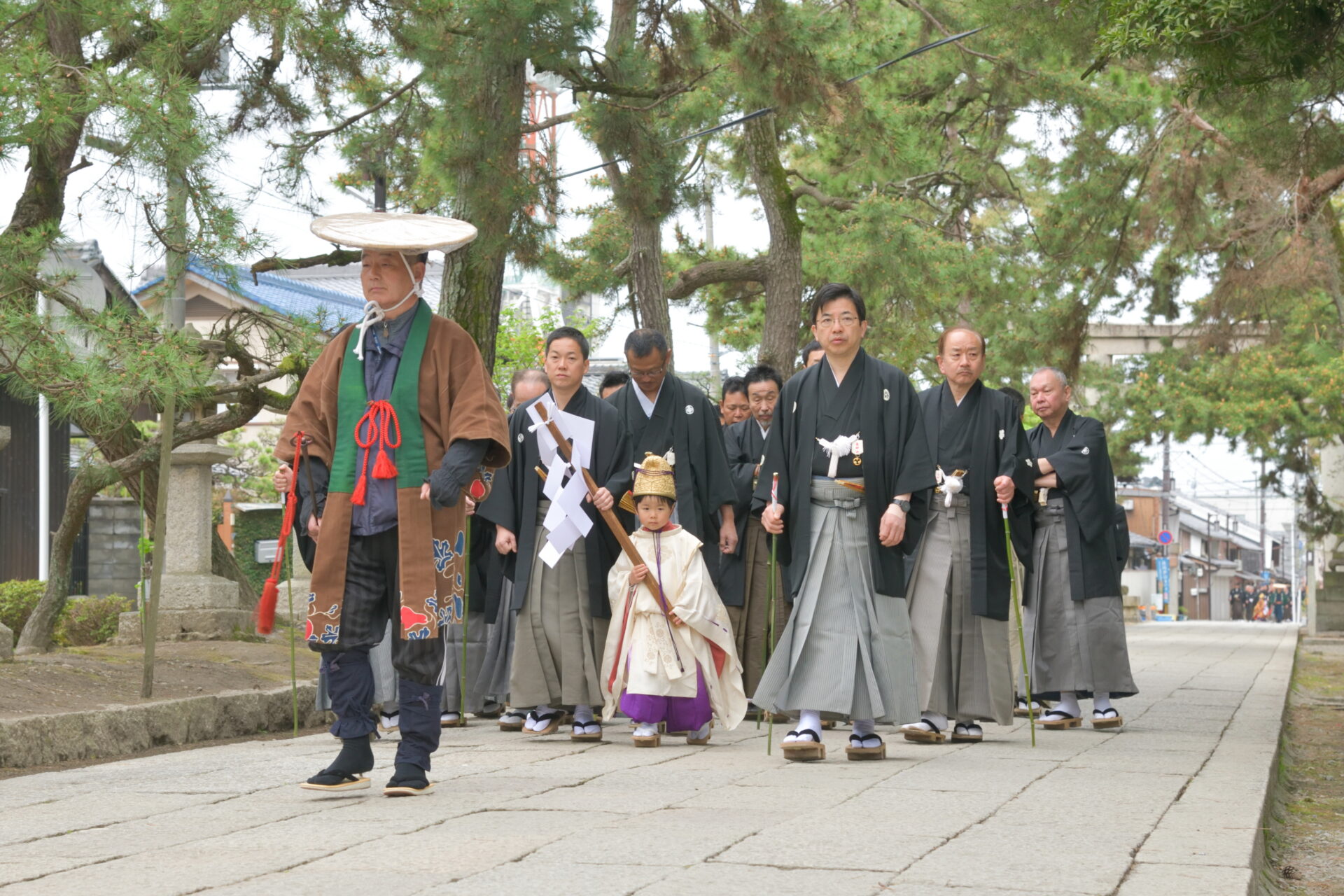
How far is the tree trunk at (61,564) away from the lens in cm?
895

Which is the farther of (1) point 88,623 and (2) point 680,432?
(1) point 88,623

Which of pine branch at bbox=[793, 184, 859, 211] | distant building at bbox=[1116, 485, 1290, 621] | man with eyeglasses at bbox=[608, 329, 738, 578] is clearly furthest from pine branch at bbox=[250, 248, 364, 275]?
distant building at bbox=[1116, 485, 1290, 621]

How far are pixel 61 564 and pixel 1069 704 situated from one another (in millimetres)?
6003

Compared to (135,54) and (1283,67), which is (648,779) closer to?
(1283,67)

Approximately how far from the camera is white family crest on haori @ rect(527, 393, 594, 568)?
22.1 ft

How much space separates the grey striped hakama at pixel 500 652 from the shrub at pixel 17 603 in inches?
271

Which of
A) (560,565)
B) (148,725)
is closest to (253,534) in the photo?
(148,725)

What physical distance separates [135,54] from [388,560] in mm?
4612

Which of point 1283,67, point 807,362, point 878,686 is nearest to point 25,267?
point 807,362

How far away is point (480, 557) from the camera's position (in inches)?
298

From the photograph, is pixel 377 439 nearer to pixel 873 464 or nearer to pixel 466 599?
pixel 873 464

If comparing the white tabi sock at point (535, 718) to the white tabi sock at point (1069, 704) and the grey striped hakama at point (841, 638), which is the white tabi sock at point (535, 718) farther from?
the white tabi sock at point (1069, 704)

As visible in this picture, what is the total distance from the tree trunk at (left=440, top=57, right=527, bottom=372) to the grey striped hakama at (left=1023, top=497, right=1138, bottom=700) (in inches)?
125

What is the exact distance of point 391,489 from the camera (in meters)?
4.69
